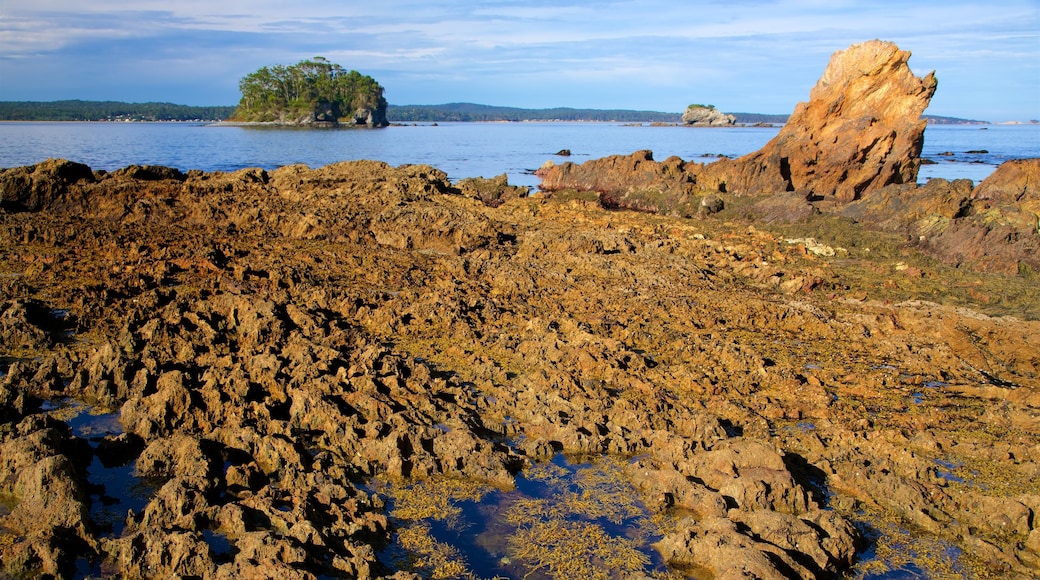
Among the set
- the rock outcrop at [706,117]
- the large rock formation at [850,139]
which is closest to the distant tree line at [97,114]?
the rock outcrop at [706,117]

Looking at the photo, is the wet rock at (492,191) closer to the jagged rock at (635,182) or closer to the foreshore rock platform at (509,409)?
the jagged rock at (635,182)

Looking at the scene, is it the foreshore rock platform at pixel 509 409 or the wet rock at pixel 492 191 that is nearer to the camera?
the foreshore rock platform at pixel 509 409

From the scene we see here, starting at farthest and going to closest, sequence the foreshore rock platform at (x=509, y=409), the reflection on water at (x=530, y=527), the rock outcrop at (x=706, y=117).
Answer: the rock outcrop at (x=706, y=117), the foreshore rock platform at (x=509, y=409), the reflection on water at (x=530, y=527)

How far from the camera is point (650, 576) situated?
18.7 feet

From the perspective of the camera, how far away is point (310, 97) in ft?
355

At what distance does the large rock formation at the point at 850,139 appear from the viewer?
24656mm

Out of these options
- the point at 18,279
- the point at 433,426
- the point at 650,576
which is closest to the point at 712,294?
the point at 433,426

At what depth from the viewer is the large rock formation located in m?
24.7

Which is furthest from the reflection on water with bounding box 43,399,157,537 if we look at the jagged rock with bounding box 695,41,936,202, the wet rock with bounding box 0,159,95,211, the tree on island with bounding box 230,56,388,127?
the tree on island with bounding box 230,56,388,127

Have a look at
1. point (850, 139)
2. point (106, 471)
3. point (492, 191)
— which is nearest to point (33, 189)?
point (492, 191)

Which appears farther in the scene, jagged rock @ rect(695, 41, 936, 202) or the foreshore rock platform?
jagged rock @ rect(695, 41, 936, 202)

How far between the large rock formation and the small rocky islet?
21.8 feet

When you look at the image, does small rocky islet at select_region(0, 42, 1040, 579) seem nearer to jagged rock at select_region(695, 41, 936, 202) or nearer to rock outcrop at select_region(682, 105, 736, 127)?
jagged rock at select_region(695, 41, 936, 202)

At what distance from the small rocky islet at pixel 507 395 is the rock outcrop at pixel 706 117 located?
6305 inches
